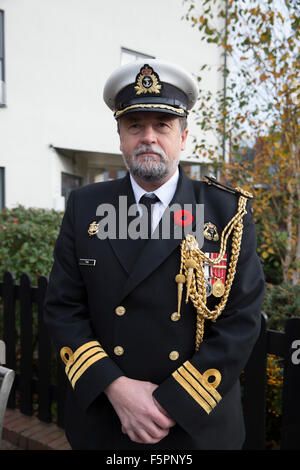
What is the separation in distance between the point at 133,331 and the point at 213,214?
674 millimetres

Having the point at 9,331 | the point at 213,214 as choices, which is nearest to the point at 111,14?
the point at 9,331

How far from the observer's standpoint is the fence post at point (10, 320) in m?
3.37

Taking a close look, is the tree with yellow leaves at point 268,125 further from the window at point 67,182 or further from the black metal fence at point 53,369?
the window at point 67,182

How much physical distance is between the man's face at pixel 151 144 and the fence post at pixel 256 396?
119cm

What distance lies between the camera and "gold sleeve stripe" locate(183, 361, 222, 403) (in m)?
1.58

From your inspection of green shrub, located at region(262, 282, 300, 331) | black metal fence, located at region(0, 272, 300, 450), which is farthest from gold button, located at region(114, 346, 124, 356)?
green shrub, located at region(262, 282, 300, 331)

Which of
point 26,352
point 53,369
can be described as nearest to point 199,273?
point 26,352

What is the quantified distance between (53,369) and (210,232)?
2.76m

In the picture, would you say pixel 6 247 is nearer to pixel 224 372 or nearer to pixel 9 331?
pixel 9 331

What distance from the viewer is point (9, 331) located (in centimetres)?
348

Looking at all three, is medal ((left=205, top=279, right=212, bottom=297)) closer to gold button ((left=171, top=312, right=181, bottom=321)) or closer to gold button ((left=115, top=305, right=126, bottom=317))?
gold button ((left=171, top=312, right=181, bottom=321))

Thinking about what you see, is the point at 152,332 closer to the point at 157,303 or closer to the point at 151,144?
the point at 157,303

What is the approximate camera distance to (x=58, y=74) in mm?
9664

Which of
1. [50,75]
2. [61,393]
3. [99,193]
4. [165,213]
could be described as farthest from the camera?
[50,75]
